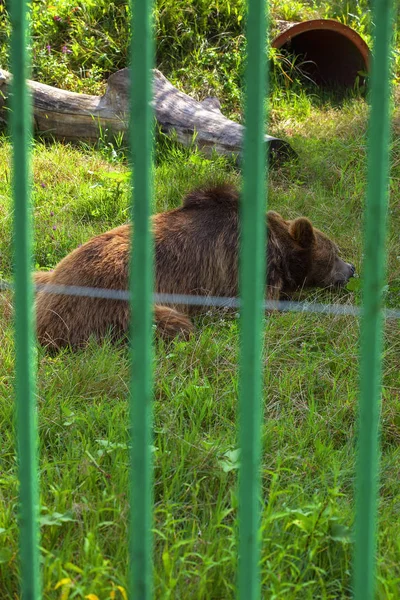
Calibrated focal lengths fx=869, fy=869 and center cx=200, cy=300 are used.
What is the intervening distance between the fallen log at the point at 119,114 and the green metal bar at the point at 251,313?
227 inches

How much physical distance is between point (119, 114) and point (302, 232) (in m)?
2.71

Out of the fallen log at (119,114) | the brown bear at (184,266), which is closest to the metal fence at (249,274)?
the brown bear at (184,266)

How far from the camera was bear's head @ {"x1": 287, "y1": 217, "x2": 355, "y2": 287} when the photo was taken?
568 centimetres

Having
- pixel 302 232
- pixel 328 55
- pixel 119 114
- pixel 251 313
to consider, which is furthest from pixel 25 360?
pixel 328 55

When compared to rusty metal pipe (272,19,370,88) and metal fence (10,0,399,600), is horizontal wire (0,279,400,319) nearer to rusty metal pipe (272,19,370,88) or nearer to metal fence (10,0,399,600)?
metal fence (10,0,399,600)

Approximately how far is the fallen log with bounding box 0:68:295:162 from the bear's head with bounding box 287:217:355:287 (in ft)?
5.33

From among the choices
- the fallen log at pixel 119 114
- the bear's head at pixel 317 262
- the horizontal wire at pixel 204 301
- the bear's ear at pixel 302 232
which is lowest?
the horizontal wire at pixel 204 301

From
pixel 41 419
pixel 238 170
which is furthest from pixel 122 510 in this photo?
pixel 238 170

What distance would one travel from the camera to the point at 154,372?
4.02m

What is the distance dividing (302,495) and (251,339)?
4.96 feet

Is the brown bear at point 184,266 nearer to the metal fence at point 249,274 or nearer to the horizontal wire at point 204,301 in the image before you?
the horizontal wire at point 204,301

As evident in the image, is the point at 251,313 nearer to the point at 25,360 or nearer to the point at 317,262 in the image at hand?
the point at 25,360

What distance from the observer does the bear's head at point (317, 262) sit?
568 cm

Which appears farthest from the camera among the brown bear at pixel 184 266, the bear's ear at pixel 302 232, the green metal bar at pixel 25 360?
the bear's ear at pixel 302 232
